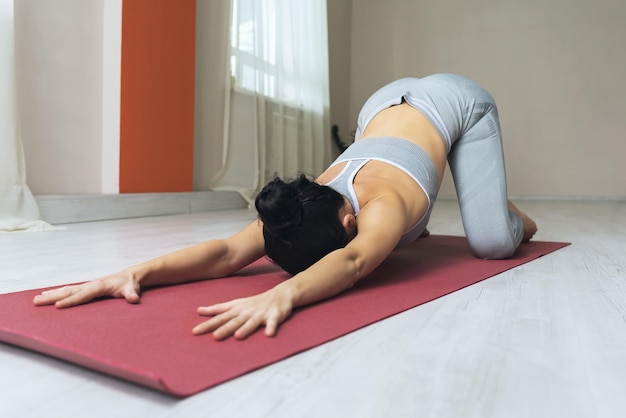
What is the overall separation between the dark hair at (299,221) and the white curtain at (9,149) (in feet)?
6.42

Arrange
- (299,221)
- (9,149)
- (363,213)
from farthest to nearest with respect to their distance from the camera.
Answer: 1. (9,149)
2. (363,213)
3. (299,221)

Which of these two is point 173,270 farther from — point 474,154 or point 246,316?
point 474,154

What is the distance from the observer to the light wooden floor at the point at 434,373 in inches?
28.0

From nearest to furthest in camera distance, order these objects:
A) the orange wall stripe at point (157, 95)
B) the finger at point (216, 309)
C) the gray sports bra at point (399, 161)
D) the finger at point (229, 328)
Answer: the finger at point (229, 328) → the finger at point (216, 309) → the gray sports bra at point (399, 161) → the orange wall stripe at point (157, 95)

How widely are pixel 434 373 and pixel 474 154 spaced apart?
124 centimetres

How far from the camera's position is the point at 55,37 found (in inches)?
124

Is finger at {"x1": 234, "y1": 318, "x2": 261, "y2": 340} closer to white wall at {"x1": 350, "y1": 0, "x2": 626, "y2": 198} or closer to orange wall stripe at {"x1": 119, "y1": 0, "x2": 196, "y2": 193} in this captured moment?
orange wall stripe at {"x1": 119, "y1": 0, "x2": 196, "y2": 193}

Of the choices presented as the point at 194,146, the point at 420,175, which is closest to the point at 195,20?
the point at 194,146

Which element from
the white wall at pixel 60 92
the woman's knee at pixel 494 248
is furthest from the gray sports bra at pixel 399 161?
the white wall at pixel 60 92

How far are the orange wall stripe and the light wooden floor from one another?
2.26 metres

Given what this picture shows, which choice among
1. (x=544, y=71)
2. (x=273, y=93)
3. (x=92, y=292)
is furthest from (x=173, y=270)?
(x=544, y=71)

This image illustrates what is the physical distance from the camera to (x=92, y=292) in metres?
1.17

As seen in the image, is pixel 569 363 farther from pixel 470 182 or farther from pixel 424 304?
pixel 470 182

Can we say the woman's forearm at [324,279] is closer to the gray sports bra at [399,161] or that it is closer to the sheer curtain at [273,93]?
the gray sports bra at [399,161]
